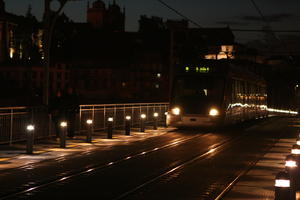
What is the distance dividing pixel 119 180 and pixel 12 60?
9595 centimetres

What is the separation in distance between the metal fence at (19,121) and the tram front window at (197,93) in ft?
27.7

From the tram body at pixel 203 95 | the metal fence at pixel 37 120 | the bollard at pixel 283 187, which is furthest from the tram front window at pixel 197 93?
the bollard at pixel 283 187

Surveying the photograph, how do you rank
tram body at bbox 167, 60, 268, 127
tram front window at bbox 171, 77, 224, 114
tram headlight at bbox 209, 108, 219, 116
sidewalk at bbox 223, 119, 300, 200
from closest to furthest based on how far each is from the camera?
sidewalk at bbox 223, 119, 300, 200
tram headlight at bbox 209, 108, 219, 116
tram body at bbox 167, 60, 268, 127
tram front window at bbox 171, 77, 224, 114

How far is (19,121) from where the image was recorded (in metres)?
20.8

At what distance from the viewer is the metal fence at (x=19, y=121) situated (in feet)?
66.3

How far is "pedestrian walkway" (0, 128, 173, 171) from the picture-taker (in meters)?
15.9

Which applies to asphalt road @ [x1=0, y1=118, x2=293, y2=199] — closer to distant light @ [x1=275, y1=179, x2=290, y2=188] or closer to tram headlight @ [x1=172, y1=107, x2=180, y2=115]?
distant light @ [x1=275, y1=179, x2=290, y2=188]

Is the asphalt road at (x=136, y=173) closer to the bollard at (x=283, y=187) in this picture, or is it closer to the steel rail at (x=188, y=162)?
the steel rail at (x=188, y=162)

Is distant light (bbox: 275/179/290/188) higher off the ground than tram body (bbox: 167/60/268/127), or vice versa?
tram body (bbox: 167/60/268/127)

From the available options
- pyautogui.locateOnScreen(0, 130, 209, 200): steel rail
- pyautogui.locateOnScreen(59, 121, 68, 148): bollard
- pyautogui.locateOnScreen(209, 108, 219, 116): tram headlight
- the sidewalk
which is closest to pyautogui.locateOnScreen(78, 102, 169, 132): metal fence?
pyautogui.locateOnScreen(209, 108, 219, 116): tram headlight

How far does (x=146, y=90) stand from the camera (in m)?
118

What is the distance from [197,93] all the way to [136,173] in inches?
626

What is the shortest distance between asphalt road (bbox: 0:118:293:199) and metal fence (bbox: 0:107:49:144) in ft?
9.93

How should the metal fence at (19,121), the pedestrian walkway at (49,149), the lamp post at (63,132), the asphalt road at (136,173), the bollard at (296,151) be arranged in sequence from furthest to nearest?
1. the metal fence at (19,121)
2. the lamp post at (63,132)
3. the pedestrian walkway at (49,149)
4. the bollard at (296,151)
5. the asphalt road at (136,173)
